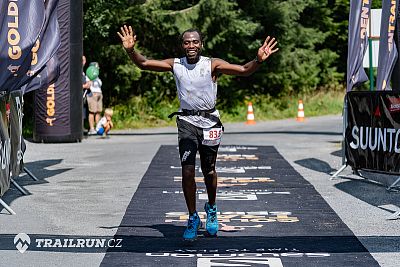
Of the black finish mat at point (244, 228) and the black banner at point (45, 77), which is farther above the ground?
the black banner at point (45, 77)

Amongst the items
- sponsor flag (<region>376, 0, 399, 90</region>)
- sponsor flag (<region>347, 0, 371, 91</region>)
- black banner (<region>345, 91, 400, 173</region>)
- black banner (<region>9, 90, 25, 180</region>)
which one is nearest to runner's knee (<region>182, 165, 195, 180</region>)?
black banner (<region>9, 90, 25, 180</region>)

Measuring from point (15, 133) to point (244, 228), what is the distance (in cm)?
409

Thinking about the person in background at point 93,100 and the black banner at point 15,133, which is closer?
the black banner at point 15,133

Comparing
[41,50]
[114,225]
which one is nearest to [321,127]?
[41,50]

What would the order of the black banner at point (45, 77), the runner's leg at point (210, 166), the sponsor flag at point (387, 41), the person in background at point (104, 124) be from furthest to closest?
the person in background at point (104, 124) → the sponsor flag at point (387, 41) → the black banner at point (45, 77) → the runner's leg at point (210, 166)

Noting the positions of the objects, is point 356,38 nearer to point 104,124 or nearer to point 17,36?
point 17,36

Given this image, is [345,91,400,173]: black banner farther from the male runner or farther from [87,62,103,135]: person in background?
[87,62,103,135]: person in background

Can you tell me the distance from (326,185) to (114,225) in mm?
4491

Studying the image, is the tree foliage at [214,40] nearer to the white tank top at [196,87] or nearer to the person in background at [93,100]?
the person in background at [93,100]

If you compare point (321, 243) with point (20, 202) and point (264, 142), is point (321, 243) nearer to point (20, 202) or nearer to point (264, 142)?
point (20, 202)

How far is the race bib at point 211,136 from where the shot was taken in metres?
9.32

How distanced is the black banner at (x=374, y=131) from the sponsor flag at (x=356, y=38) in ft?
1.81

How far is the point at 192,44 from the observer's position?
364 inches

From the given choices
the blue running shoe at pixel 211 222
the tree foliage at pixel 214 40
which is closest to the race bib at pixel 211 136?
the blue running shoe at pixel 211 222
